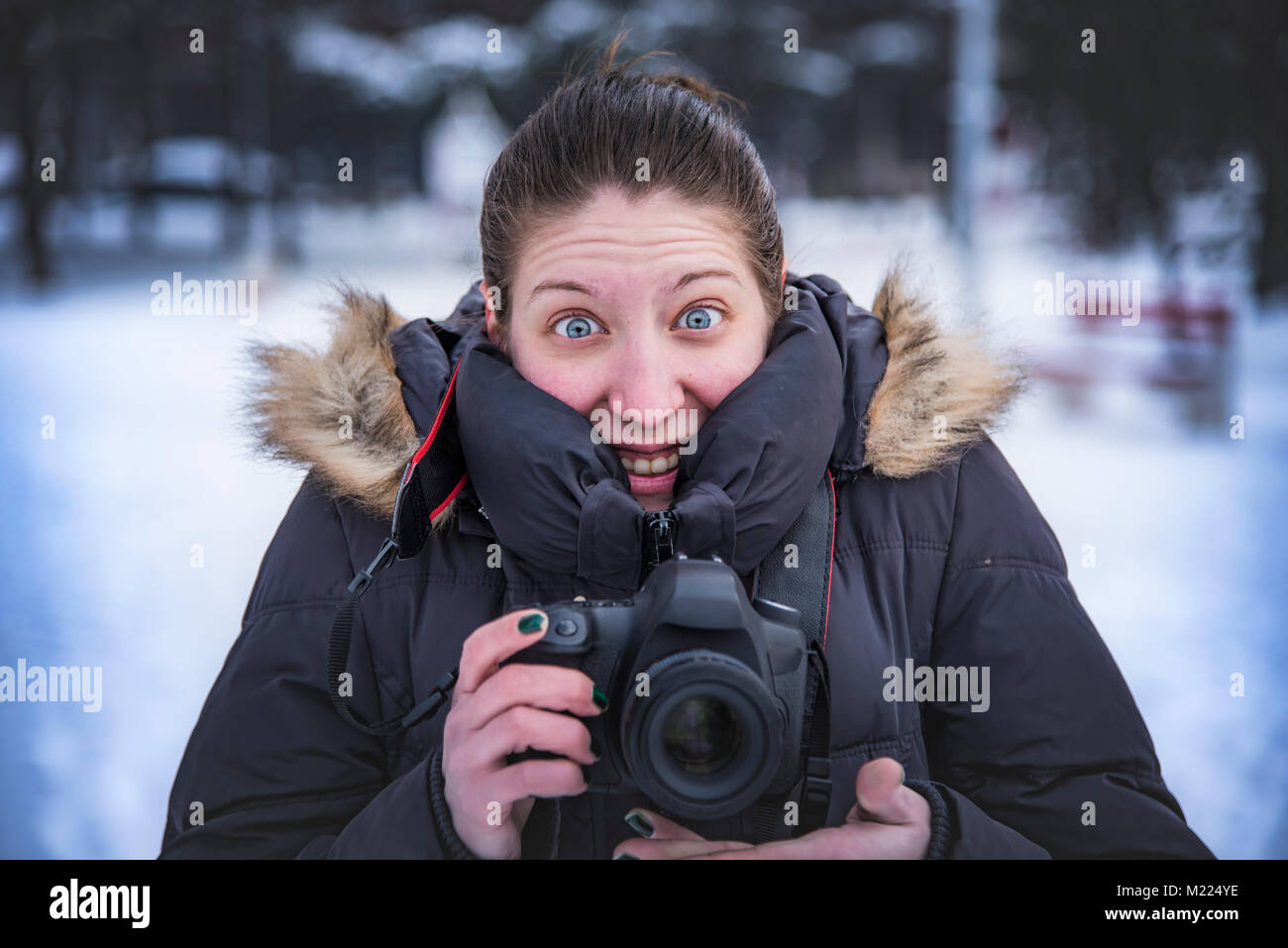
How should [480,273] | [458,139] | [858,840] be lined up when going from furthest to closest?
[458,139] < [480,273] < [858,840]

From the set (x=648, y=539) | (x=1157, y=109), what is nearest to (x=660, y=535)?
(x=648, y=539)

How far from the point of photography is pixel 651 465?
120 cm

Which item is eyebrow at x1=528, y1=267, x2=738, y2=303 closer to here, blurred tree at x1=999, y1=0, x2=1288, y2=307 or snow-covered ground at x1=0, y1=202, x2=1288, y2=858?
snow-covered ground at x1=0, y1=202, x2=1288, y2=858

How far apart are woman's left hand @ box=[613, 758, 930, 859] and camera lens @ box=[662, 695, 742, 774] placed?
0.15m

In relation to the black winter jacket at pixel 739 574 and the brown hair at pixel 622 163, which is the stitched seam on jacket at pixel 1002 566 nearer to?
the black winter jacket at pixel 739 574

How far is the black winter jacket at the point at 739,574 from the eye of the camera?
113 cm

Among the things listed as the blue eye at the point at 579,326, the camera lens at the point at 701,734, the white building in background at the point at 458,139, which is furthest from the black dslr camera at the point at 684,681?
the white building in background at the point at 458,139

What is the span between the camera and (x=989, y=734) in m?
1.22

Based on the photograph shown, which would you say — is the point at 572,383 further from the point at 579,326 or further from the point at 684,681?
the point at 684,681

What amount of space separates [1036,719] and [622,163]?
79cm

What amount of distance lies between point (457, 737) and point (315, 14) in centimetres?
1344

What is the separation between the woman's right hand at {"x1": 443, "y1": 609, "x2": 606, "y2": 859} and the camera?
3.24ft

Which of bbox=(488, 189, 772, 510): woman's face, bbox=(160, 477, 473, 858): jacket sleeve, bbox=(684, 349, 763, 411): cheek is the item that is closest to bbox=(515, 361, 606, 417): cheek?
bbox=(488, 189, 772, 510): woman's face
